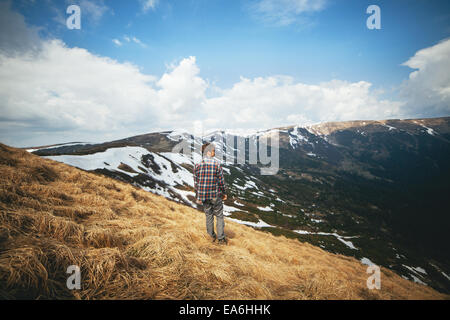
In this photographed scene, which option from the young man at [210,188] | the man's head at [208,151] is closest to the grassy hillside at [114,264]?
the young man at [210,188]

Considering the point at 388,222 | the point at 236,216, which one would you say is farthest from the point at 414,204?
the point at 236,216

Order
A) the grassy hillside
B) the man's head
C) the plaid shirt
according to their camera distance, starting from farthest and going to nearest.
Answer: the man's head < the plaid shirt < the grassy hillside

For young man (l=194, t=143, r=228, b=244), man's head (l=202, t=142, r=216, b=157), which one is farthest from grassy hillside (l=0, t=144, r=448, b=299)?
man's head (l=202, t=142, r=216, b=157)

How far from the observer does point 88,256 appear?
3.17m

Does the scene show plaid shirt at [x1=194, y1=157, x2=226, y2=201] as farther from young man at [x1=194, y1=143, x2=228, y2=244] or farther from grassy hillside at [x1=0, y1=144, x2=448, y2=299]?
grassy hillside at [x1=0, y1=144, x2=448, y2=299]

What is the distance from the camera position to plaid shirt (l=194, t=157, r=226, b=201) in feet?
20.5

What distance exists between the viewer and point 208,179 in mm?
6250

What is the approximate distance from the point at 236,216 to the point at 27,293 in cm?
8012

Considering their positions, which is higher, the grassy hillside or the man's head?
the man's head

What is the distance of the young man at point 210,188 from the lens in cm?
627
